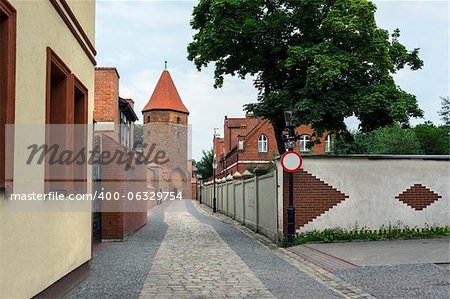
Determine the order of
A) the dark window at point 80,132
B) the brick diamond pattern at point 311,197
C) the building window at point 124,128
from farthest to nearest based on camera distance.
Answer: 1. the building window at point 124,128
2. the brick diamond pattern at point 311,197
3. the dark window at point 80,132

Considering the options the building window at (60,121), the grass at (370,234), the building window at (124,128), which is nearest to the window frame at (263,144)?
the building window at (124,128)

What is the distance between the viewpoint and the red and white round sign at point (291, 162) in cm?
1388

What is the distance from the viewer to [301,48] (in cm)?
1648

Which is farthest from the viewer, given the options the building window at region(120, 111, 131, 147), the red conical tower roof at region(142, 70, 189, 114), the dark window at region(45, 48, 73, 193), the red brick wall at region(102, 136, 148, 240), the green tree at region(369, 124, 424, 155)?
the red conical tower roof at region(142, 70, 189, 114)

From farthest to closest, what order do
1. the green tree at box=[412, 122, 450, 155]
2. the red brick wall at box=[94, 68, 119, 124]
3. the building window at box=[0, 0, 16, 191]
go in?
the green tree at box=[412, 122, 450, 155]
the red brick wall at box=[94, 68, 119, 124]
the building window at box=[0, 0, 16, 191]

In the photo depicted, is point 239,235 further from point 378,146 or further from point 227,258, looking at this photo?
point 378,146

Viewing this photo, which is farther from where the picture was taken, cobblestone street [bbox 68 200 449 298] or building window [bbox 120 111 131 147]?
building window [bbox 120 111 131 147]

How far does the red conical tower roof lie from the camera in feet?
295

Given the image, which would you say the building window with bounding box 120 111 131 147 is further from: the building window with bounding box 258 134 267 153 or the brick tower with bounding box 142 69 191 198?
the brick tower with bounding box 142 69 191 198

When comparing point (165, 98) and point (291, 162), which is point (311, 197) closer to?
point (291, 162)

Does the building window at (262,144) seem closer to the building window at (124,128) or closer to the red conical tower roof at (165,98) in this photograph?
the building window at (124,128)

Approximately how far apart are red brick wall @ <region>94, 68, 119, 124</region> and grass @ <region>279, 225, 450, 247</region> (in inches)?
489

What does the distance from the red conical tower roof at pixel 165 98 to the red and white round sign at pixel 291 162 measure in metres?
76.2

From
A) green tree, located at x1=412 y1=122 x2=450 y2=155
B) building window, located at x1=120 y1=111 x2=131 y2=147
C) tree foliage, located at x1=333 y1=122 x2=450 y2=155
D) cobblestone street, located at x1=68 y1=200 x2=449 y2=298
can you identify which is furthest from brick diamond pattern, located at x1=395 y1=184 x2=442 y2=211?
green tree, located at x1=412 y1=122 x2=450 y2=155
